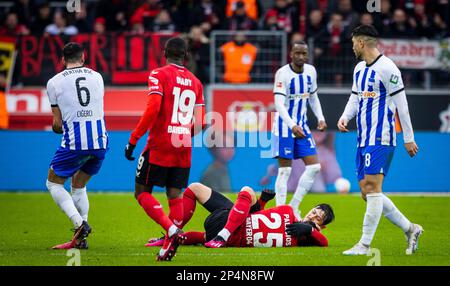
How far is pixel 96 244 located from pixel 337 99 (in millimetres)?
11140

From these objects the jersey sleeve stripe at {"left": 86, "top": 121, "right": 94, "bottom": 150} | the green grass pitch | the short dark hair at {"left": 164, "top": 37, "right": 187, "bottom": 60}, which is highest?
the short dark hair at {"left": 164, "top": 37, "right": 187, "bottom": 60}

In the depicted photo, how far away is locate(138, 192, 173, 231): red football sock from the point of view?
361 inches

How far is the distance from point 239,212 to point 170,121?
4.08 ft

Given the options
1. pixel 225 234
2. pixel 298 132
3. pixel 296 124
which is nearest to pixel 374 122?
pixel 225 234

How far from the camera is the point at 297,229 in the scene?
33.0ft

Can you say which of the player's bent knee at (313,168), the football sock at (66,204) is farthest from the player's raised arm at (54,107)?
the player's bent knee at (313,168)

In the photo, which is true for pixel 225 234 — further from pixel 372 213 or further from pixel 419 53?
pixel 419 53

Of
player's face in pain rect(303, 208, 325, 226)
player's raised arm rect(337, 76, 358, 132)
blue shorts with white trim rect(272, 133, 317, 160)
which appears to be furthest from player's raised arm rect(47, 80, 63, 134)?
blue shorts with white trim rect(272, 133, 317, 160)

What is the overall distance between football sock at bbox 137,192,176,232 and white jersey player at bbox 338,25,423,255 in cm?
193

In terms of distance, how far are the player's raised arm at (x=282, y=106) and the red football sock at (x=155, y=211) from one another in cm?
353

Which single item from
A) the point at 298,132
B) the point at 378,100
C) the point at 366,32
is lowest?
the point at 298,132

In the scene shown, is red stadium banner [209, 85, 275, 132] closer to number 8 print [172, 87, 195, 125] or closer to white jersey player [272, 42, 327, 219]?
white jersey player [272, 42, 327, 219]
